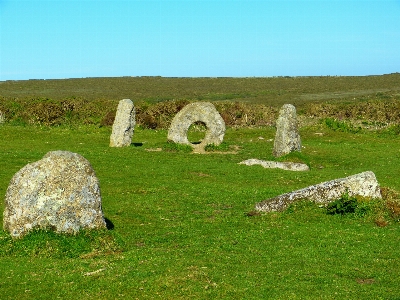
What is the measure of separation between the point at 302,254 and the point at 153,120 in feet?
134

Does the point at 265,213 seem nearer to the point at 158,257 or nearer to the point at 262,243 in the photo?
the point at 262,243

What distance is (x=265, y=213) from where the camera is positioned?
21750mm

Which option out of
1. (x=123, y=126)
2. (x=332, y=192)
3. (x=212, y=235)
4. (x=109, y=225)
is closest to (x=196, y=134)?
(x=123, y=126)

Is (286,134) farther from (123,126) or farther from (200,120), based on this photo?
(123,126)

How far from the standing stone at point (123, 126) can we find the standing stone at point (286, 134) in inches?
400

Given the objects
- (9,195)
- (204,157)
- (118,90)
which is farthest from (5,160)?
(118,90)

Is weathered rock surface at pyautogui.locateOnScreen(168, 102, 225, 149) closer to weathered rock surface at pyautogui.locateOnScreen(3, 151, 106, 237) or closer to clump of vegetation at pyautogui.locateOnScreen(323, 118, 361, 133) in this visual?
clump of vegetation at pyautogui.locateOnScreen(323, 118, 361, 133)

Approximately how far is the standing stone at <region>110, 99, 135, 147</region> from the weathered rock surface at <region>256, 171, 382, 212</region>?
827 inches

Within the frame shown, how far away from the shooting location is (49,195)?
1759 cm

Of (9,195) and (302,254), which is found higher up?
(9,195)

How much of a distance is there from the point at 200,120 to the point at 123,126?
4.98 meters

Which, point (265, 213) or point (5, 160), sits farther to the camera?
point (5, 160)

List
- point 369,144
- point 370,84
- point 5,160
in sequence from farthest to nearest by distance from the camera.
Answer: point 370,84, point 369,144, point 5,160

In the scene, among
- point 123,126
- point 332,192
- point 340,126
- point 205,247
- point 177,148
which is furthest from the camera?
point 340,126
